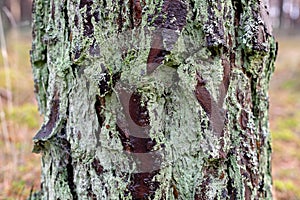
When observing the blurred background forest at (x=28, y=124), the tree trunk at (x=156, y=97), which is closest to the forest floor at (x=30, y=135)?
the blurred background forest at (x=28, y=124)

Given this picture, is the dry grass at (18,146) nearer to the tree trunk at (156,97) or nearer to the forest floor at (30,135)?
the forest floor at (30,135)

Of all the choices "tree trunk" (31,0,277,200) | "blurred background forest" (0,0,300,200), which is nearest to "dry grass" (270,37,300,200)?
"blurred background forest" (0,0,300,200)

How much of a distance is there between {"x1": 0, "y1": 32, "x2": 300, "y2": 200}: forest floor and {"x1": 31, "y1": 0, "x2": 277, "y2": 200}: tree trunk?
473 millimetres

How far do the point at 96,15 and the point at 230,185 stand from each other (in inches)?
18.8

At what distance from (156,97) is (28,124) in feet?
7.91

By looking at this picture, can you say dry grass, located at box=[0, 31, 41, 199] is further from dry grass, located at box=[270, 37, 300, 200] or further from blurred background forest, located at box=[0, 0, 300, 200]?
dry grass, located at box=[270, 37, 300, 200]

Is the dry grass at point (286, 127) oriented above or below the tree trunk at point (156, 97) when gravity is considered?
above

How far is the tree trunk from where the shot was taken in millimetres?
Answer: 753

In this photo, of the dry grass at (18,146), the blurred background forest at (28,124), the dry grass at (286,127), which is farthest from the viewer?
the dry grass at (286,127)

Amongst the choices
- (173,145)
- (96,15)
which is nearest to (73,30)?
(96,15)

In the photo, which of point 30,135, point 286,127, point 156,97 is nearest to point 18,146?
point 30,135

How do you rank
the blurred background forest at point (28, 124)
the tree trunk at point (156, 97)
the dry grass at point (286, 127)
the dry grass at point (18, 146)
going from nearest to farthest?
the tree trunk at point (156, 97), the dry grass at point (18, 146), the blurred background forest at point (28, 124), the dry grass at point (286, 127)

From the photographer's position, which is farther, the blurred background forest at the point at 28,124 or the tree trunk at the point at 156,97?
the blurred background forest at the point at 28,124

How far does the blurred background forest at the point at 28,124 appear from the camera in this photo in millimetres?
1924
